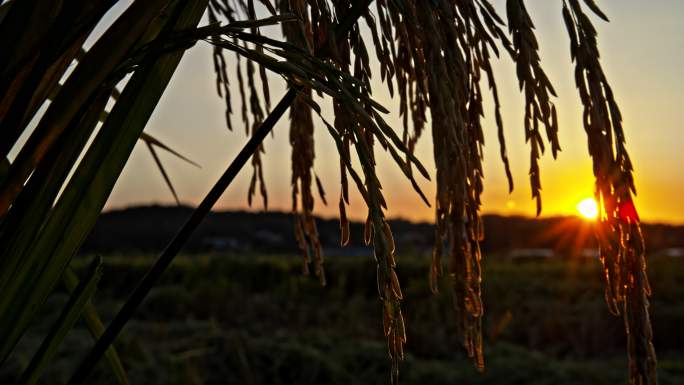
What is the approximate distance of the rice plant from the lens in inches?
30.5

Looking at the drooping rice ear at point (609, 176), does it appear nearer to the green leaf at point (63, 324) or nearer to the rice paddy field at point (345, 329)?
the green leaf at point (63, 324)

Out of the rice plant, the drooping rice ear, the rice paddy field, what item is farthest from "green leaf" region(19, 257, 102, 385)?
the rice paddy field

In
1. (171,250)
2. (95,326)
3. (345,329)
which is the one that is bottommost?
(345,329)

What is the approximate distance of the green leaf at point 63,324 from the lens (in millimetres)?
864

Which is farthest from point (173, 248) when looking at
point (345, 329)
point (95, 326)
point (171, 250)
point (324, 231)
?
point (324, 231)

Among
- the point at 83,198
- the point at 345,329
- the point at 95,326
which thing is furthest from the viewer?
the point at 345,329

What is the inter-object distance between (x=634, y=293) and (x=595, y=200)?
110 mm

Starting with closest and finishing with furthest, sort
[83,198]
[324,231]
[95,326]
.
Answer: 1. [83,198]
2. [95,326]
3. [324,231]

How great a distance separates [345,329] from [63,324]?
562cm

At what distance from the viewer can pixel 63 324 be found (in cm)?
88

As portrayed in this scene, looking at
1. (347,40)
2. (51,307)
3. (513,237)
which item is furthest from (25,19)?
(513,237)

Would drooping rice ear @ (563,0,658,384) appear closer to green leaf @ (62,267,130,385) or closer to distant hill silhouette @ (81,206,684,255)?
green leaf @ (62,267,130,385)

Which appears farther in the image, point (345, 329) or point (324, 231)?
point (324, 231)

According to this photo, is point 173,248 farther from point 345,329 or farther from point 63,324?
point 345,329
